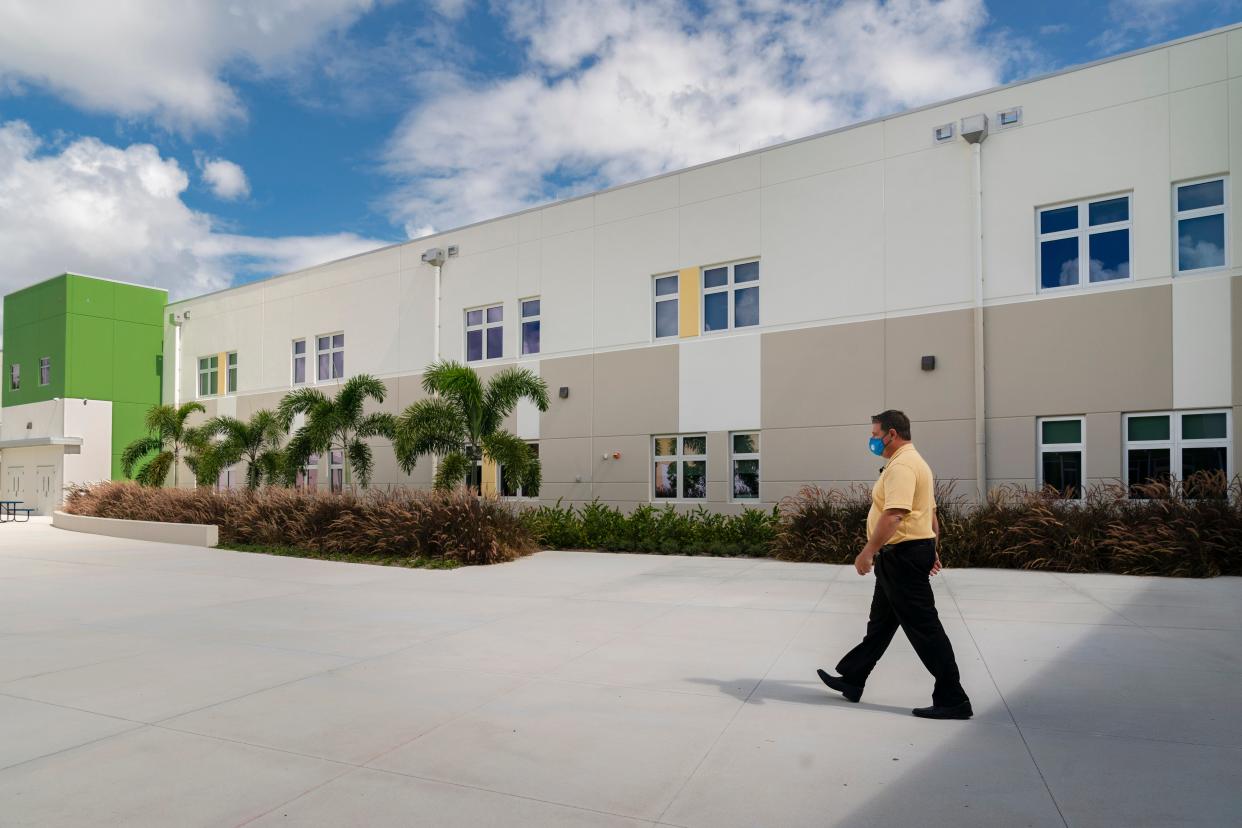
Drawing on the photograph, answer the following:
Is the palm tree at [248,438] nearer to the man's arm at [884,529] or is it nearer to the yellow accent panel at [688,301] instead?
the yellow accent panel at [688,301]

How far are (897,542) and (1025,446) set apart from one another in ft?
34.6

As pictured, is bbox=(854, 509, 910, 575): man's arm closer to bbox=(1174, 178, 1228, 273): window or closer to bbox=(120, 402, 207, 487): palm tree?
bbox=(1174, 178, 1228, 273): window

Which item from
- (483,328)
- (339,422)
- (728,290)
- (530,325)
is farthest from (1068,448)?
(339,422)

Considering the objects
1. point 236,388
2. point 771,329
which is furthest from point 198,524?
point 771,329

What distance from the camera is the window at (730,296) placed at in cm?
1759

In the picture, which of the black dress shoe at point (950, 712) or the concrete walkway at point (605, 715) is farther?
the black dress shoe at point (950, 712)

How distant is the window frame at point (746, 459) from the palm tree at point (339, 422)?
8529mm

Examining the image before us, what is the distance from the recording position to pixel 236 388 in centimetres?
2831

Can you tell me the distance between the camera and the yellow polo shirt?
488 cm

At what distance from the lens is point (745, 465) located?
1736 centimetres

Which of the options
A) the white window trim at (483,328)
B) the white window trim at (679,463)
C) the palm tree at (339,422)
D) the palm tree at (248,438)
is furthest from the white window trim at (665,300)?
the palm tree at (248,438)

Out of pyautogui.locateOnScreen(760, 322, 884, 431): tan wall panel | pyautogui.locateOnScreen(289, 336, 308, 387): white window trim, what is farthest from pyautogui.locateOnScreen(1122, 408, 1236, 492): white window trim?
pyautogui.locateOnScreen(289, 336, 308, 387): white window trim

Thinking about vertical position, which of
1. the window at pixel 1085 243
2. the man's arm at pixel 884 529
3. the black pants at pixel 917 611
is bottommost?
the black pants at pixel 917 611

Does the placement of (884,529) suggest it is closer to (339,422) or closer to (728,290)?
(728,290)
